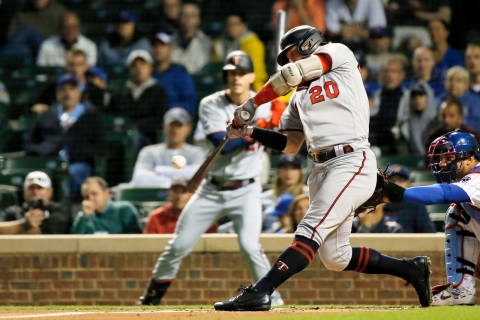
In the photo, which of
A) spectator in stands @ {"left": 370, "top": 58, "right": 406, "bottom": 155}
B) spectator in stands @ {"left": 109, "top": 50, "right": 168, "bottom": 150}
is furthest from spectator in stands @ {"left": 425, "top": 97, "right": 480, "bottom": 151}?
spectator in stands @ {"left": 109, "top": 50, "right": 168, "bottom": 150}

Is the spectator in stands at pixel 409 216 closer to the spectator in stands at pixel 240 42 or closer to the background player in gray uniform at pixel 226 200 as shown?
the background player in gray uniform at pixel 226 200

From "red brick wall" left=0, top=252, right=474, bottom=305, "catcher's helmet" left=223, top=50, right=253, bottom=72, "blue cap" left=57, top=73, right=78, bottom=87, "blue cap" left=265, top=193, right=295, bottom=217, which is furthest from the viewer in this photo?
"blue cap" left=57, top=73, right=78, bottom=87

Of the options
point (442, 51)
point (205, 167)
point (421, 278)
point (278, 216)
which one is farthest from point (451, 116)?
point (421, 278)

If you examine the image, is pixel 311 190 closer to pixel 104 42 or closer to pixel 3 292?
pixel 3 292

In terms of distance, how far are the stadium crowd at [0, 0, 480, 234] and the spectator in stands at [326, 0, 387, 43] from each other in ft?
0.05

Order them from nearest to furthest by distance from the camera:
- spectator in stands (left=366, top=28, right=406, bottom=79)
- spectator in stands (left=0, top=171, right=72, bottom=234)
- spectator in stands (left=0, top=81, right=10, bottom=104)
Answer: spectator in stands (left=0, top=171, right=72, bottom=234) → spectator in stands (left=366, top=28, right=406, bottom=79) → spectator in stands (left=0, top=81, right=10, bottom=104)

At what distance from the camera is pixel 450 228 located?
5.75m

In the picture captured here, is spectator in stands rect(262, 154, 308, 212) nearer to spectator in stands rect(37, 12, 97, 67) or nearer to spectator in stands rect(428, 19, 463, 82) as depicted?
spectator in stands rect(428, 19, 463, 82)

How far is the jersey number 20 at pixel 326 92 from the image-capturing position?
205 inches

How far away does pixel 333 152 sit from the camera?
5188 mm

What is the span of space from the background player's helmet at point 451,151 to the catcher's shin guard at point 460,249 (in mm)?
287

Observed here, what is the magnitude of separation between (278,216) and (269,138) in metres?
2.77

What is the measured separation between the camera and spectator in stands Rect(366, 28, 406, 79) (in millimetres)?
10469

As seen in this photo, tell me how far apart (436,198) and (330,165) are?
0.58 m
